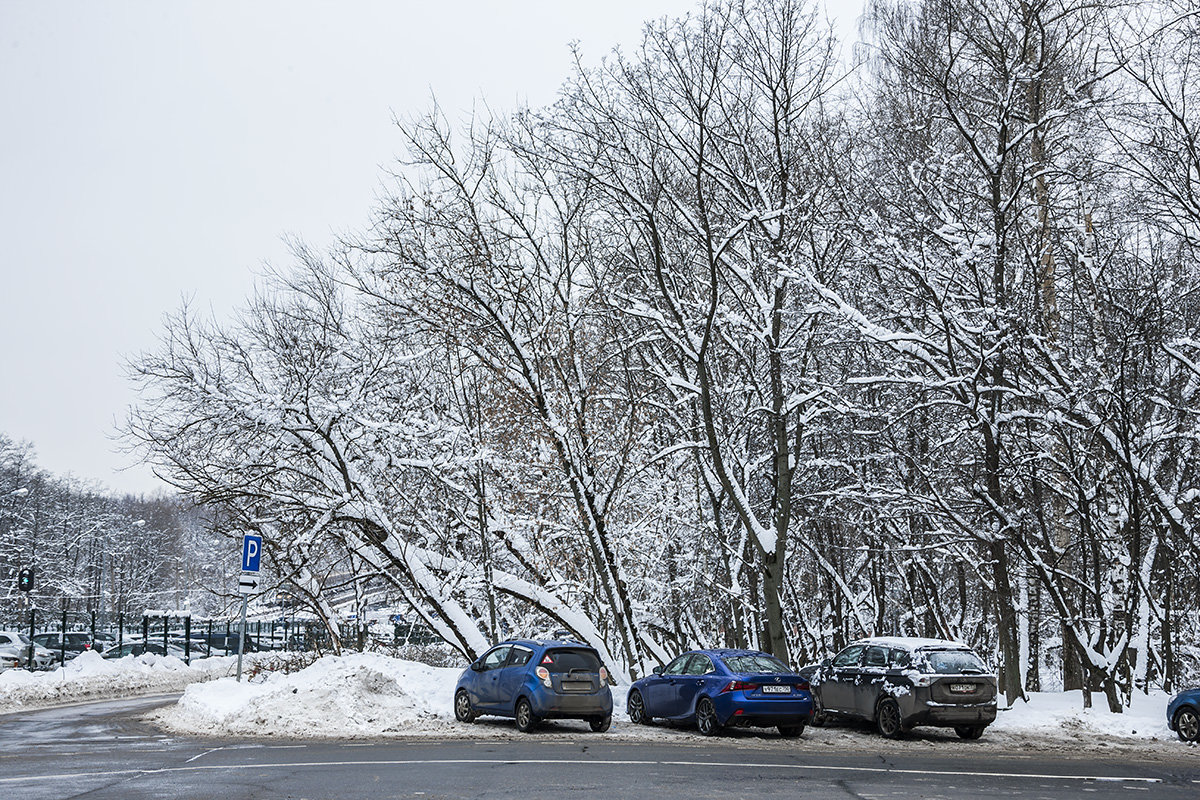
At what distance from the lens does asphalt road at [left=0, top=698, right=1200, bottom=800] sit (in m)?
10.2

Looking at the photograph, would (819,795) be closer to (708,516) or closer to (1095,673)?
(1095,673)

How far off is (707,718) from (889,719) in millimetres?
2891

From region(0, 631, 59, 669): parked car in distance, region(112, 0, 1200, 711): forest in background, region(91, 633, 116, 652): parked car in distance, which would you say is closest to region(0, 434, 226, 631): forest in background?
region(91, 633, 116, 652): parked car in distance

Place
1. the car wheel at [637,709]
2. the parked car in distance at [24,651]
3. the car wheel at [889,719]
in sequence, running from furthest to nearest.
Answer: the parked car in distance at [24,651]
the car wheel at [637,709]
the car wheel at [889,719]

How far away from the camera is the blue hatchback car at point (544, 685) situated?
54.2ft

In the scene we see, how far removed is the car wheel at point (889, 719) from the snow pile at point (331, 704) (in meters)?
7.00

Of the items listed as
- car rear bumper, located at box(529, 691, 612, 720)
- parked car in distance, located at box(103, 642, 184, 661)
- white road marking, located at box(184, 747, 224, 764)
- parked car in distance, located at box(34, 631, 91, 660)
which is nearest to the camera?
white road marking, located at box(184, 747, 224, 764)

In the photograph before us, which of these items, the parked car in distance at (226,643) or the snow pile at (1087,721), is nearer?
the snow pile at (1087,721)

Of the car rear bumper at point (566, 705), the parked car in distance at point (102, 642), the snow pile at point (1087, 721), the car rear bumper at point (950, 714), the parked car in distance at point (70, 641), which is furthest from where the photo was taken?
the parked car in distance at point (102, 642)

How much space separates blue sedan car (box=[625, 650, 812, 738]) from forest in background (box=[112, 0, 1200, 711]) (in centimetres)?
497

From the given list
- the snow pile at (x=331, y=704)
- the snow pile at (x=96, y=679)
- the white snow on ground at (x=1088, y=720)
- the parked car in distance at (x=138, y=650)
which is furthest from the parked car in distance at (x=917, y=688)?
the parked car in distance at (x=138, y=650)

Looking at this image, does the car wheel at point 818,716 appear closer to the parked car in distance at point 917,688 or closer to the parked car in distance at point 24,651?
the parked car in distance at point 917,688

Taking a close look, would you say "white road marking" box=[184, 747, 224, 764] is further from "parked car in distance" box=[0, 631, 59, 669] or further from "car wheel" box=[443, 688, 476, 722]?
"parked car in distance" box=[0, 631, 59, 669]

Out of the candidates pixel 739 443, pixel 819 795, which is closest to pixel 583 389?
pixel 739 443
